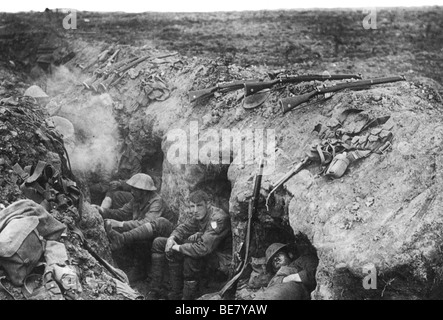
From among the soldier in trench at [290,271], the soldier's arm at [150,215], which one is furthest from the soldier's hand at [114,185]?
the soldier in trench at [290,271]

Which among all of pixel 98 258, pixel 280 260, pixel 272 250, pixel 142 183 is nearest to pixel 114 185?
pixel 142 183

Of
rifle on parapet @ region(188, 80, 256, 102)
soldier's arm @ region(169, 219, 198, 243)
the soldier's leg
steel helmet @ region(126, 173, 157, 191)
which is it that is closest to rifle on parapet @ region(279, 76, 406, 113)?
rifle on parapet @ region(188, 80, 256, 102)

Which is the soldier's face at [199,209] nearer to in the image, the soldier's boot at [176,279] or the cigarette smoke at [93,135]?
the soldier's boot at [176,279]

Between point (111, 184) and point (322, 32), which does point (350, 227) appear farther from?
point (322, 32)

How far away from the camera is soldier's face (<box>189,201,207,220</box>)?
871cm

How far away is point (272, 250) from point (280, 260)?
0.64 feet

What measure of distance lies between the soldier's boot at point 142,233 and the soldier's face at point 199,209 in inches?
22.7

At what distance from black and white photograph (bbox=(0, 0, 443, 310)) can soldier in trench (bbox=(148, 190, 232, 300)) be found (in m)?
0.02

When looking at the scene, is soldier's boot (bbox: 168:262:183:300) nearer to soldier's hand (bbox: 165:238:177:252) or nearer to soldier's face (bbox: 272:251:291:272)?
soldier's hand (bbox: 165:238:177:252)

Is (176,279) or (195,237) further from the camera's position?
(176,279)

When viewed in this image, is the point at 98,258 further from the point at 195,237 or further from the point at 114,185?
the point at 114,185

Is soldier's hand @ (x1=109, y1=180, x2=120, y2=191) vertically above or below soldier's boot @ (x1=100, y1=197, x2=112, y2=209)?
above

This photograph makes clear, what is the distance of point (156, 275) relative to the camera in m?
9.07

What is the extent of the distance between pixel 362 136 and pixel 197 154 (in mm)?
2917
